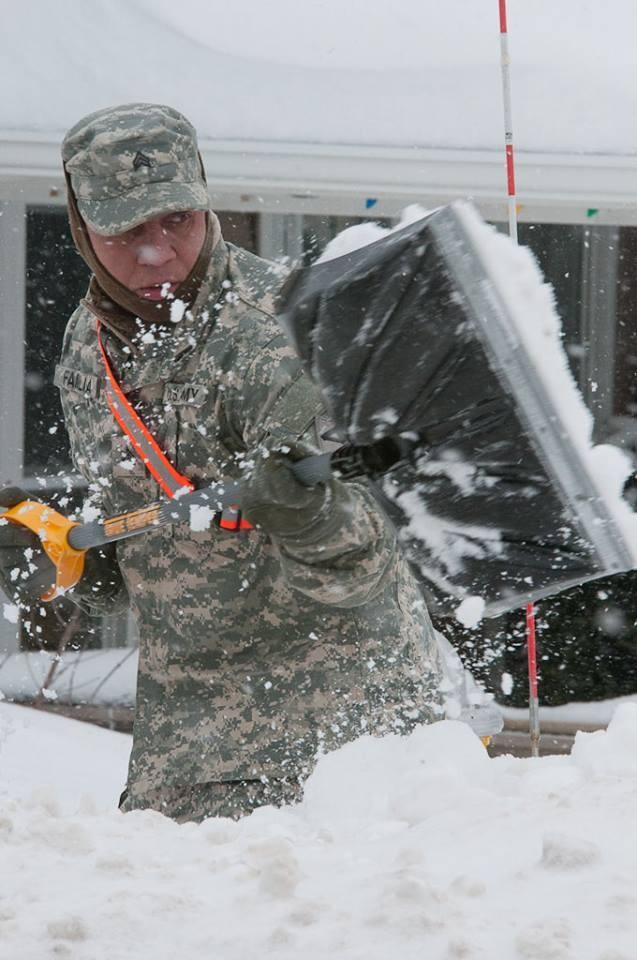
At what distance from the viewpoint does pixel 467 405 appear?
2506 mm

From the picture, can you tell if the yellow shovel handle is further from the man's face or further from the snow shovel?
the snow shovel

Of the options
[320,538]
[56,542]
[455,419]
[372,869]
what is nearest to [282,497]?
[320,538]

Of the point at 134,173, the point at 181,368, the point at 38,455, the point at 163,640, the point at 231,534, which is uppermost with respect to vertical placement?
the point at 134,173

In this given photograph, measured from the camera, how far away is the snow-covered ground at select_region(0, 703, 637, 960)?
1.63 metres

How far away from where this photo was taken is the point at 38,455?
751 centimetres

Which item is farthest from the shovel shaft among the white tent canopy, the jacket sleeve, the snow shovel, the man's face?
the white tent canopy

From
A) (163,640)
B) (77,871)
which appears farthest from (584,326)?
(77,871)

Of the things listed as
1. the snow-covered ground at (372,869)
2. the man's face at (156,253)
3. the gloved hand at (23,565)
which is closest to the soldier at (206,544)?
the man's face at (156,253)

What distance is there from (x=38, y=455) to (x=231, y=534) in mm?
4601

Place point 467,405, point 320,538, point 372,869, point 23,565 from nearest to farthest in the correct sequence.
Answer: point 372,869, point 467,405, point 320,538, point 23,565

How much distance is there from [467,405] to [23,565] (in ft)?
4.41

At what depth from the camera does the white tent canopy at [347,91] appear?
20.3 feet

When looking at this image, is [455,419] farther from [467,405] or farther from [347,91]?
[347,91]

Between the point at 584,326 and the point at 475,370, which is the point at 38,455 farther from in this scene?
the point at 475,370
